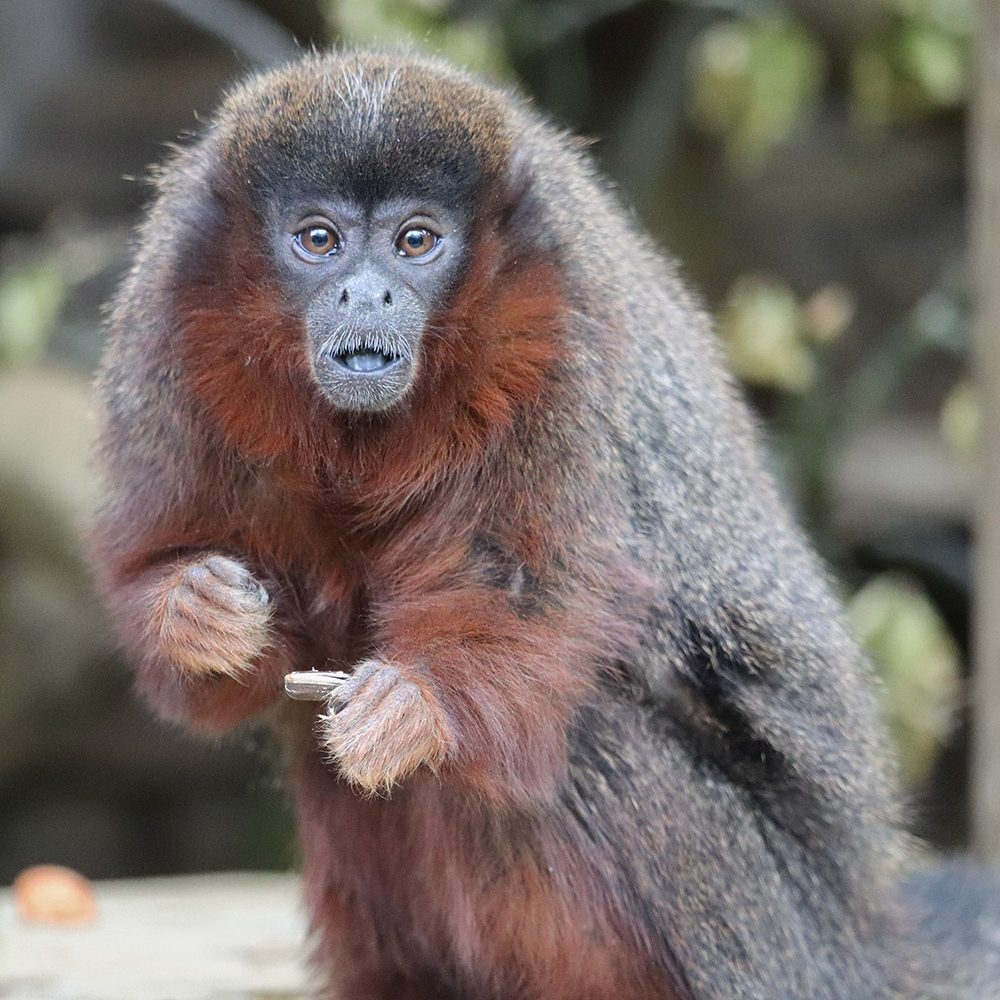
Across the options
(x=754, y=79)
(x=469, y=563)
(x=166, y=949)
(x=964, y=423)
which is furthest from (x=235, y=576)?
(x=754, y=79)

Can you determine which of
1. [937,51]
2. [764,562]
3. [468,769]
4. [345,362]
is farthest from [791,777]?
[937,51]

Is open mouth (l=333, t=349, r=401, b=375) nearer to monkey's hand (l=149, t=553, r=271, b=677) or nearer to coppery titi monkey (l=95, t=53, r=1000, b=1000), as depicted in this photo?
coppery titi monkey (l=95, t=53, r=1000, b=1000)

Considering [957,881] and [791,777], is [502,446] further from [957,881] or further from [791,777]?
[957,881]

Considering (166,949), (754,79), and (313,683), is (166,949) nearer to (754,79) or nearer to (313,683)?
(313,683)

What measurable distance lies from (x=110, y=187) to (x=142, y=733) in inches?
115

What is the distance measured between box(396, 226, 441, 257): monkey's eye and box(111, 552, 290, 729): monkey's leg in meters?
0.73

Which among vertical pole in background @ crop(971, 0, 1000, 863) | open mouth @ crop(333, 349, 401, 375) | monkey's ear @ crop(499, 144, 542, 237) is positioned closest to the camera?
open mouth @ crop(333, 349, 401, 375)

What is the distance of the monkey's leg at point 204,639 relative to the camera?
9.90ft

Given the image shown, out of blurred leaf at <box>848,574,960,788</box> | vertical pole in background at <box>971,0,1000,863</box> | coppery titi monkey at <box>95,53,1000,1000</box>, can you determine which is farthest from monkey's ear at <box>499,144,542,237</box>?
blurred leaf at <box>848,574,960,788</box>

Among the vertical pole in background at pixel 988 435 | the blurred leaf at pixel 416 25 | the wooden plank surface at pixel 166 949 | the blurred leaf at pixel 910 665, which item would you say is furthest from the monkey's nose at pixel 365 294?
the blurred leaf at pixel 910 665

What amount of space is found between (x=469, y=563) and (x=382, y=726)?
1.41 ft

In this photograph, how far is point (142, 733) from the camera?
26.2 ft

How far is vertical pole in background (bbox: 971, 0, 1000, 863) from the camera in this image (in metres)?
4.77

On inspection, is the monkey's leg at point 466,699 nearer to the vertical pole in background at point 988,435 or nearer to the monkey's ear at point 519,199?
the monkey's ear at point 519,199
